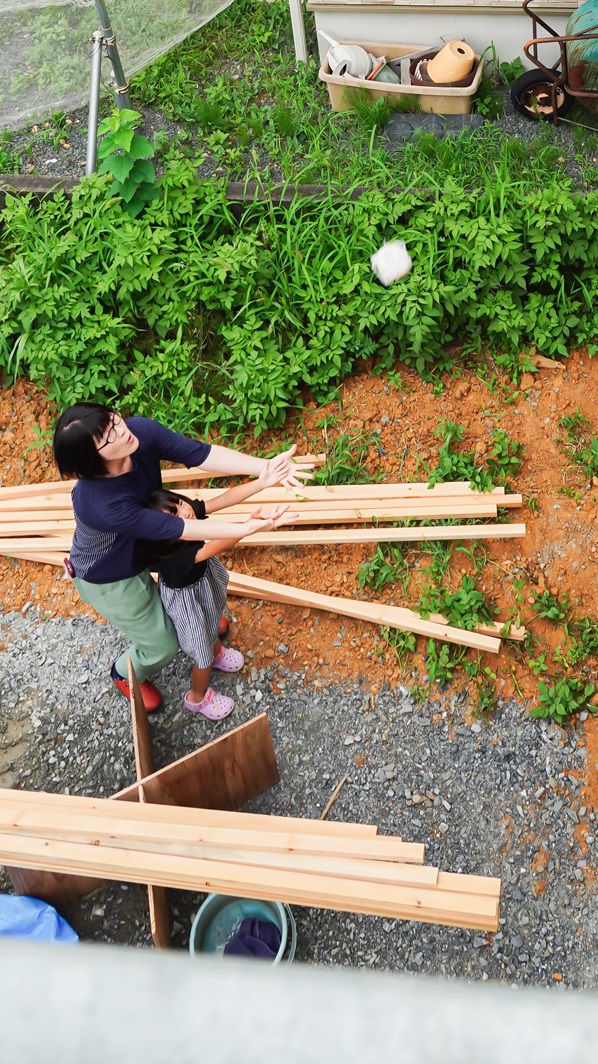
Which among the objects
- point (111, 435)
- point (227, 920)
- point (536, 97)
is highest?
point (536, 97)

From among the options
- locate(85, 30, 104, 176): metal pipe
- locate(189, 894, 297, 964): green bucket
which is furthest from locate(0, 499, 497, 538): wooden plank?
locate(85, 30, 104, 176): metal pipe

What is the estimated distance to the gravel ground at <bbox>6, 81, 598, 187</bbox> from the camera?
563 centimetres

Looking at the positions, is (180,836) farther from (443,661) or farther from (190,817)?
(443,661)

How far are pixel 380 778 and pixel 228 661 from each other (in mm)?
967

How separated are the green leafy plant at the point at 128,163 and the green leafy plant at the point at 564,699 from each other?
381cm

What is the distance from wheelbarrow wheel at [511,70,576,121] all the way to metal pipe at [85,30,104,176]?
2777 mm

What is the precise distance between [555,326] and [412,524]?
153cm

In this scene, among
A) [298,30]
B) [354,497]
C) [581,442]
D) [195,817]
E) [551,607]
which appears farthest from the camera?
[298,30]

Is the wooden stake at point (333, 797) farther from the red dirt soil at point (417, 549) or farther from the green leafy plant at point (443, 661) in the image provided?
the green leafy plant at point (443, 661)

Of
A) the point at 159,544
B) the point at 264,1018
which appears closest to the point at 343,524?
the point at 159,544

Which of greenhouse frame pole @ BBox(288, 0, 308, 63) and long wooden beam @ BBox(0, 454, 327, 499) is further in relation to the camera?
greenhouse frame pole @ BBox(288, 0, 308, 63)

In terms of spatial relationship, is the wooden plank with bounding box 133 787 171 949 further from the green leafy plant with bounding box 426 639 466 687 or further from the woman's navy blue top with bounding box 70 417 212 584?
the green leafy plant with bounding box 426 639 466 687

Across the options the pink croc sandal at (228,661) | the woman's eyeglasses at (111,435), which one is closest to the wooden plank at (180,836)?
the woman's eyeglasses at (111,435)

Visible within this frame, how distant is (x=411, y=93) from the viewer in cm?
590
